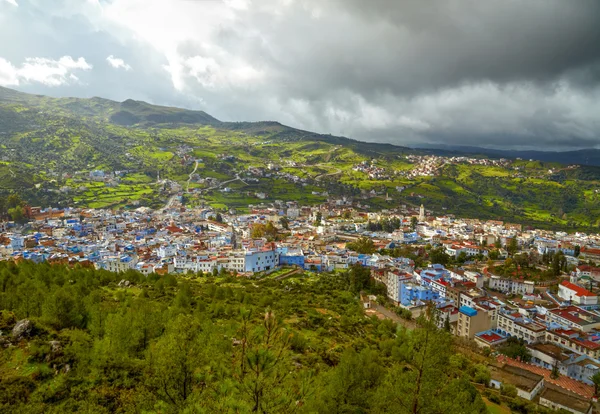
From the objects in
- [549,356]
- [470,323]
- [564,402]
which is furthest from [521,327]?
[564,402]

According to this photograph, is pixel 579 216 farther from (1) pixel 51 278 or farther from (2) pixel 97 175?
(2) pixel 97 175

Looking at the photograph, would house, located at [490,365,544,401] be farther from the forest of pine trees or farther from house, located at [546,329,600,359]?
the forest of pine trees

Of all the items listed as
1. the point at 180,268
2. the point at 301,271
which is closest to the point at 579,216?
the point at 301,271

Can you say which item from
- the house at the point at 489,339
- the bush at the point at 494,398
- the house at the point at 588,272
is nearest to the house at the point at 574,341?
the house at the point at 489,339

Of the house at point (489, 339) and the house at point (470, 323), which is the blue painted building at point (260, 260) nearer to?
the house at point (470, 323)

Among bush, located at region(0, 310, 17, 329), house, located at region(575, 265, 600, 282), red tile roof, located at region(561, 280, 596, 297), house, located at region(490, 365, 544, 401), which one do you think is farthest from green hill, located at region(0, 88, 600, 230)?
house, located at region(490, 365, 544, 401)

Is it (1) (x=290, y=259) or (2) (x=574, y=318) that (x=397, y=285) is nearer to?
(1) (x=290, y=259)
